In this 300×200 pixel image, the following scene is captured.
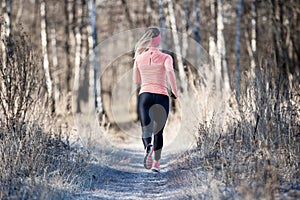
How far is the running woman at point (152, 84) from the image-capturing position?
24.6ft

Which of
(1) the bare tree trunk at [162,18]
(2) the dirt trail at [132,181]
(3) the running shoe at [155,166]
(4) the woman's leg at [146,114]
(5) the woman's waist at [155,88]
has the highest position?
(1) the bare tree trunk at [162,18]

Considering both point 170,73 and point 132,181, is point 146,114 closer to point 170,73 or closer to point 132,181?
point 170,73

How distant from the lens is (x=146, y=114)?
25.0 ft

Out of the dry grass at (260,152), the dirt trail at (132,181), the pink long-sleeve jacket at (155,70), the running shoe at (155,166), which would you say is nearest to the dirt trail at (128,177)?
the dirt trail at (132,181)

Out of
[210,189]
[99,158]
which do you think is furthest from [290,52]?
[210,189]

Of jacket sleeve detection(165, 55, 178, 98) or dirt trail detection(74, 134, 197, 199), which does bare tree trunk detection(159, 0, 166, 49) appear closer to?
dirt trail detection(74, 134, 197, 199)

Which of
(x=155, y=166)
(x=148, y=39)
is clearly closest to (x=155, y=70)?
(x=148, y=39)

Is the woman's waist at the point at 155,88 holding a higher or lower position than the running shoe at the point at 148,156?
higher

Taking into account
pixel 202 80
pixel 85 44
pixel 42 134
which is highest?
pixel 85 44

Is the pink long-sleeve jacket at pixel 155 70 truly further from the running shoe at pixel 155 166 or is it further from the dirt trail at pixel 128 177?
the dirt trail at pixel 128 177

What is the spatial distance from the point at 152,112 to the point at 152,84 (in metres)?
0.39

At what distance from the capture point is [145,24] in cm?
2477

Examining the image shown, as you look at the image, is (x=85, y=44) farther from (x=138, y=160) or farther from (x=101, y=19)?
(x=138, y=160)

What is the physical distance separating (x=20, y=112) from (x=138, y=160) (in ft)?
9.99
